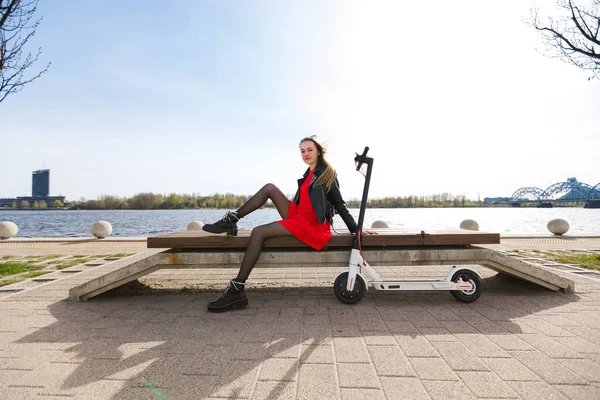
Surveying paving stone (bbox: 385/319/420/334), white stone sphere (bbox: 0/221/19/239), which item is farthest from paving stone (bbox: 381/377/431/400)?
white stone sphere (bbox: 0/221/19/239)

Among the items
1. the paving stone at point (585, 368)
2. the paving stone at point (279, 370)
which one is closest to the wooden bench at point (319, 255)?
the paving stone at point (279, 370)

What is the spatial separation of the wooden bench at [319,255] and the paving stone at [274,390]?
200cm

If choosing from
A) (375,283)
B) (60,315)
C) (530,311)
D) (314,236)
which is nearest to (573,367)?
(530,311)

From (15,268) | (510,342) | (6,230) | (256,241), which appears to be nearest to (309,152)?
(256,241)

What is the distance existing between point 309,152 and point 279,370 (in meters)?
2.61

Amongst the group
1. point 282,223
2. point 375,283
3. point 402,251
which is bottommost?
point 375,283

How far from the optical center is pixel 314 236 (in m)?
4.06

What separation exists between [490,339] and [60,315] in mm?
4389

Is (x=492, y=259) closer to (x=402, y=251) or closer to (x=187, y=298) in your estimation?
(x=402, y=251)

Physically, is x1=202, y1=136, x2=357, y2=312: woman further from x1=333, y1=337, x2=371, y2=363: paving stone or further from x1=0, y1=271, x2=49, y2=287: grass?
x1=0, y1=271, x2=49, y2=287: grass

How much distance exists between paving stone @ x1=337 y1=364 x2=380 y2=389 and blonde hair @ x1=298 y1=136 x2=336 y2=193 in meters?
2.10

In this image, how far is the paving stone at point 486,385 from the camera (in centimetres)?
212

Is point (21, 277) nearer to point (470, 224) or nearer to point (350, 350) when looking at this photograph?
point (350, 350)

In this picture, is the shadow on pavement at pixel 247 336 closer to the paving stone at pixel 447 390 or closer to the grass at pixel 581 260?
the paving stone at pixel 447 390
